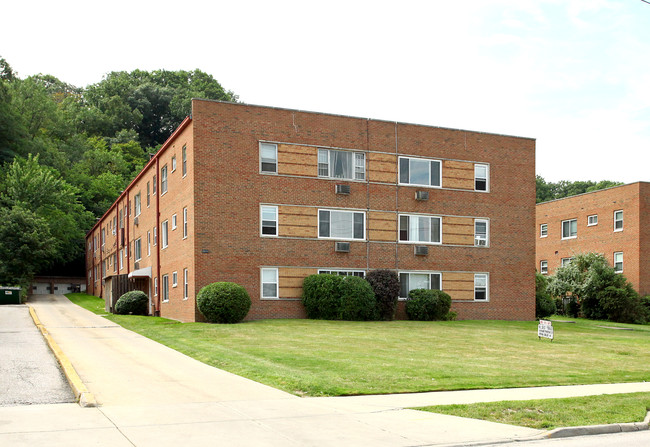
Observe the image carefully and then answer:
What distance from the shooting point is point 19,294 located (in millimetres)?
46656

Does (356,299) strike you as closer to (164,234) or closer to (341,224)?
(341,224)

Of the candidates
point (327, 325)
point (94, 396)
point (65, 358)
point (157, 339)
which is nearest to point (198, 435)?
point (94, 396)

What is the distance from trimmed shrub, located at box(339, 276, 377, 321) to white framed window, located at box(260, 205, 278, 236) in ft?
12.5

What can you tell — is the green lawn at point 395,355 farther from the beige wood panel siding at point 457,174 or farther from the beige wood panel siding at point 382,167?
the beige wood panel siding at point 457,174

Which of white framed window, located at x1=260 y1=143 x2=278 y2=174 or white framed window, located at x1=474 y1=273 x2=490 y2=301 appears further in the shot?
white framed window, located at x1=474 y1=273 x2=490 y2=301

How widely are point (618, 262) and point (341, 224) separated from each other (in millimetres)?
23648

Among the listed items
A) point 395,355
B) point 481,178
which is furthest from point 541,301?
point 395,355

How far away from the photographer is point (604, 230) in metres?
47.2

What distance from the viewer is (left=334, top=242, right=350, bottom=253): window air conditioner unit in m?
31.3

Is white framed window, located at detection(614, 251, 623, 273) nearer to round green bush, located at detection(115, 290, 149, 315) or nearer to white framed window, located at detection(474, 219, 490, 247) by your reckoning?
white framed window, located at detection(474, 219, 490, 247)

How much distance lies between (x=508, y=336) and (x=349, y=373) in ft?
40.8

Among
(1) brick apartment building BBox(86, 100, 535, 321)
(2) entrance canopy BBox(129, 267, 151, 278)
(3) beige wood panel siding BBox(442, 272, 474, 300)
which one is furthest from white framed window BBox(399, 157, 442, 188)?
(2) entrance canopy BBox(129, 267, 151, 278)

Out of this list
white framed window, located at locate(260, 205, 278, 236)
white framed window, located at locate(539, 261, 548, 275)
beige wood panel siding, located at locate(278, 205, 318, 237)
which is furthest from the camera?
white framed window, located at locate(539, 261, 548, 275)

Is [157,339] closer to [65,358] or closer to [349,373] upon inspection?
[65,358]
